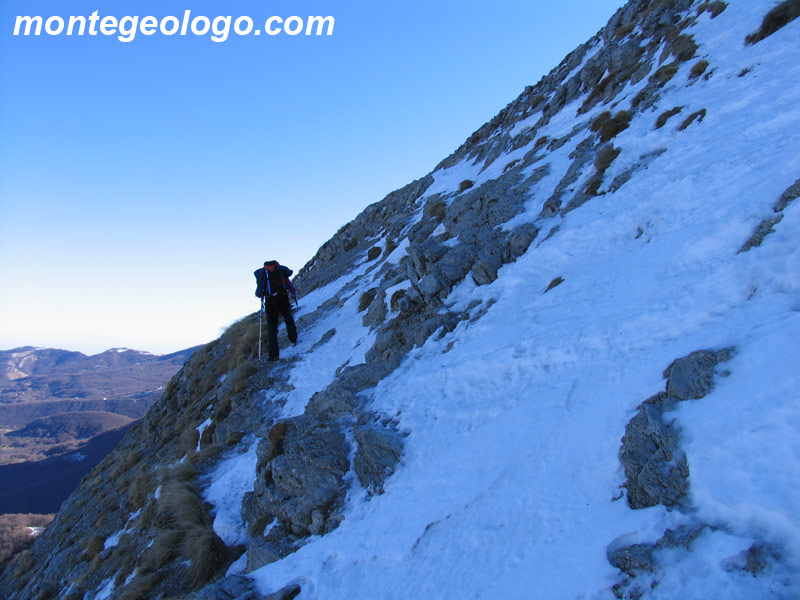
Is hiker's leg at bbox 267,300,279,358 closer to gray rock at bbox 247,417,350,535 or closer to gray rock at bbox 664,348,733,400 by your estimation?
gray rock at bbox 247,417,350,535

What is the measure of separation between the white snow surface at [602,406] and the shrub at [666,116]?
1406mm

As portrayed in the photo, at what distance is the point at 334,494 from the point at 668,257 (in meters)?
7.63

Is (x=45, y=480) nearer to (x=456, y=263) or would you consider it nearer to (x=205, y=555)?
(x=205, y=555)

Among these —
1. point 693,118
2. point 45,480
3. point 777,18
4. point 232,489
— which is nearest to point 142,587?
point 232,489

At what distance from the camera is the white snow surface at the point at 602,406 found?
3955 millimetres

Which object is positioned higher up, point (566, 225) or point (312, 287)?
point (312, 287)

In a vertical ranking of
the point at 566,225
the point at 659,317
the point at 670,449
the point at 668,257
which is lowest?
the point at 670,449

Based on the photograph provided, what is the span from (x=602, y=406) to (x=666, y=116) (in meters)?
12.2

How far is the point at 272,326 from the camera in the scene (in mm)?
15672

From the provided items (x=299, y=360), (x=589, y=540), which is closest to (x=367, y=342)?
(x=299, y=360)

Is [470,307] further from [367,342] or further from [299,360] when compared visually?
[299,360]

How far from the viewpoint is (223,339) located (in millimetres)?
23250

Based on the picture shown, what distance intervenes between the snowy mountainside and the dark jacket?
2.48 metres

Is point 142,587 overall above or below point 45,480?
above
